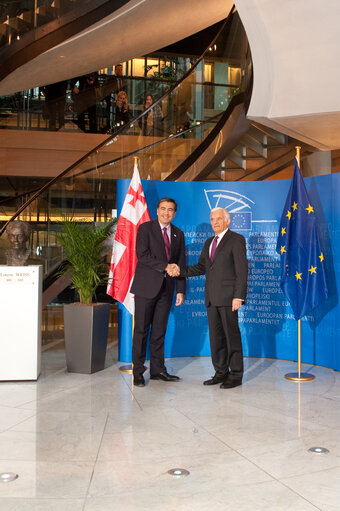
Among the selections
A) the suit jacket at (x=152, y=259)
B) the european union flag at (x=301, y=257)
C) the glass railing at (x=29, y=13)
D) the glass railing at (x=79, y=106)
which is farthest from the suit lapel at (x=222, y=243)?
the glass railing at (x=79, y=106)

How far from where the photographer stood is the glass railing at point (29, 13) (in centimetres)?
1091

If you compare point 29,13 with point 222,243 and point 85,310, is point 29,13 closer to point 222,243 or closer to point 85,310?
point 85,310

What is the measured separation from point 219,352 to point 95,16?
7.63 metres

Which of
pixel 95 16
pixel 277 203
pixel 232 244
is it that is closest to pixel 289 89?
pixel 277 203

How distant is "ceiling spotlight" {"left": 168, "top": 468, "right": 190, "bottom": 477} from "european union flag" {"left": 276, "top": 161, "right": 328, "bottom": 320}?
10.2 feet

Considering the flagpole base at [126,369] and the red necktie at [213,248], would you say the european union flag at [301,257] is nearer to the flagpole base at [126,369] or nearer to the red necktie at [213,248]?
the red necktie at [213,248]

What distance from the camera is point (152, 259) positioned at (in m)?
5.79

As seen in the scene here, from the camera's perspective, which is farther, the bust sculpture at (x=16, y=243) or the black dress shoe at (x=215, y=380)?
the bust sculpture at (x=16, y=243)

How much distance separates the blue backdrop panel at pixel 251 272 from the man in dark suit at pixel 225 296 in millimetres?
1187

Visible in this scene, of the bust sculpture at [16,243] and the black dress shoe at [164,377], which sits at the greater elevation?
the bust sculpture at [16,243]

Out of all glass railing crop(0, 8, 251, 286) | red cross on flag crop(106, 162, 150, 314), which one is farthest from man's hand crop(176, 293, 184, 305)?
glass railing crop(0, 8, 251, 286)

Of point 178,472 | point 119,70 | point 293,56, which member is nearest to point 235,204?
point 293,56

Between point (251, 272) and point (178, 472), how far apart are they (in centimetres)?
389

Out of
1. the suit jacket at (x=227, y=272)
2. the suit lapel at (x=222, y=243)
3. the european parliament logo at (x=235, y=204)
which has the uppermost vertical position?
the european parliament logo at (x=235, y=204)
